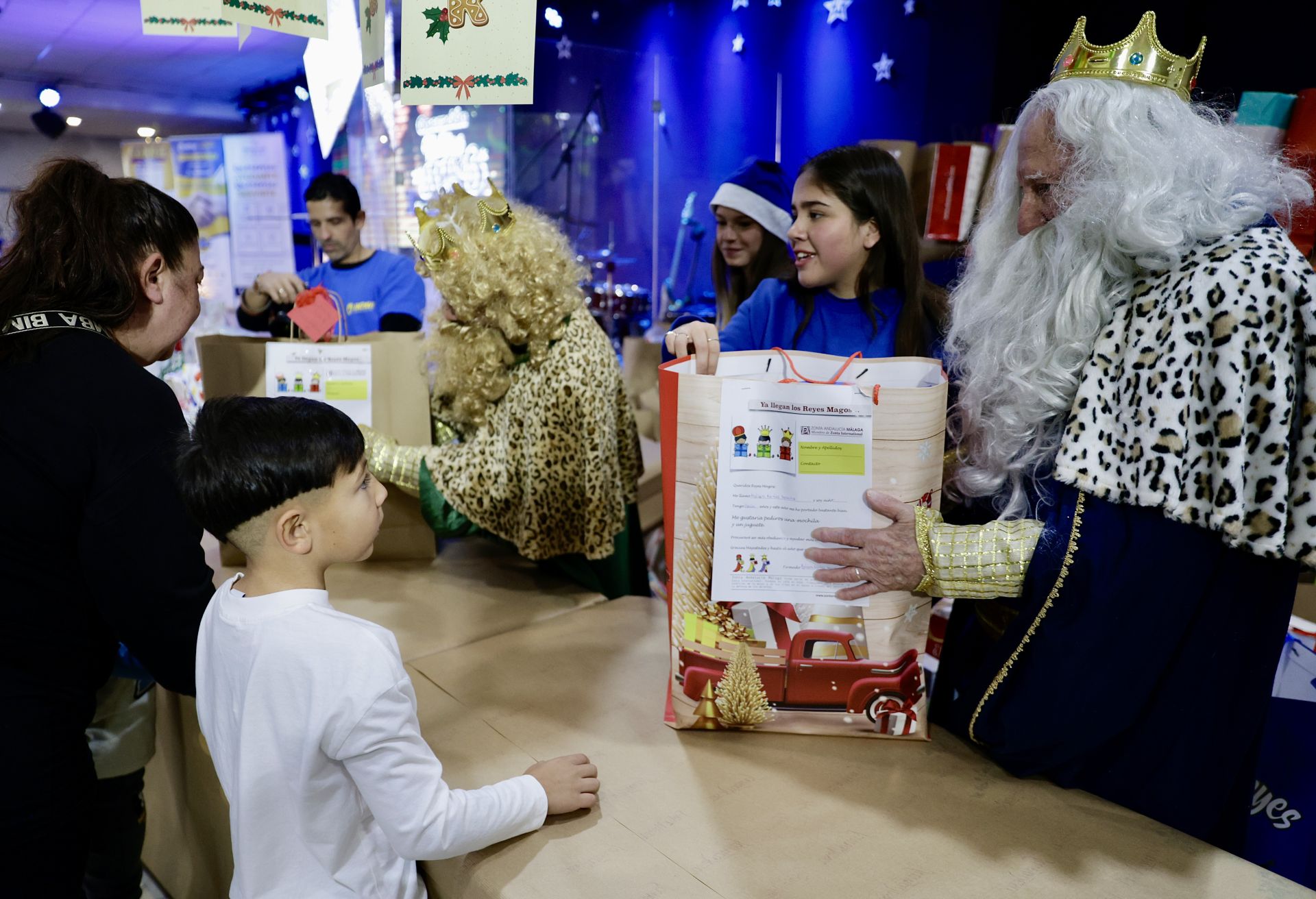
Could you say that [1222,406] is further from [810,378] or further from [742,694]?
[742,694]

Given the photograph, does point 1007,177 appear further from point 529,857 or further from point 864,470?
point 529,857

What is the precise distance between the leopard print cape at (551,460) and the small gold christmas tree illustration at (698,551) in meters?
0.64

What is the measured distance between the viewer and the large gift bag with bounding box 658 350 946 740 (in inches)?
45.3

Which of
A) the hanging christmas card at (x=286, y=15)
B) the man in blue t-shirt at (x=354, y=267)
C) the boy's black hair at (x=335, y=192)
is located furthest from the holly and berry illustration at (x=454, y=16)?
the boy's black hair at (x=335, y=192)

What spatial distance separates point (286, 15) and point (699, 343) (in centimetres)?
92

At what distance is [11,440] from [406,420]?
2.90 feet

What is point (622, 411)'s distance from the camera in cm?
198

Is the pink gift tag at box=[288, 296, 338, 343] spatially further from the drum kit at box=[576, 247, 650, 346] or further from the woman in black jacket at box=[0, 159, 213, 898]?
the drum kit at box=[576, 247, 650, 346]

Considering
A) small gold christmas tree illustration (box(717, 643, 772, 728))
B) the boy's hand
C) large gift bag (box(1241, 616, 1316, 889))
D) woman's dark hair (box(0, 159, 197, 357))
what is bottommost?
large gift bag (box(1241, 616, 1316, 889))

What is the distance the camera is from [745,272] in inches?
112

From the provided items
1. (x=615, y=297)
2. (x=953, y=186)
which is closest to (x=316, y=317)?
(x=953, y=186)

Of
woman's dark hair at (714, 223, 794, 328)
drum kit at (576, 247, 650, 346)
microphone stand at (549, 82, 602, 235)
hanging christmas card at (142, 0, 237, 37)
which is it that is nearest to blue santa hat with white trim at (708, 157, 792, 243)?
woman's dark hair at (714, 223, 794, 328)

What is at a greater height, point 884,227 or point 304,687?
point 884,227

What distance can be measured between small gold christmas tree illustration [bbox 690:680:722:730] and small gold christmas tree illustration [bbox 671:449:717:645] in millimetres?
109
